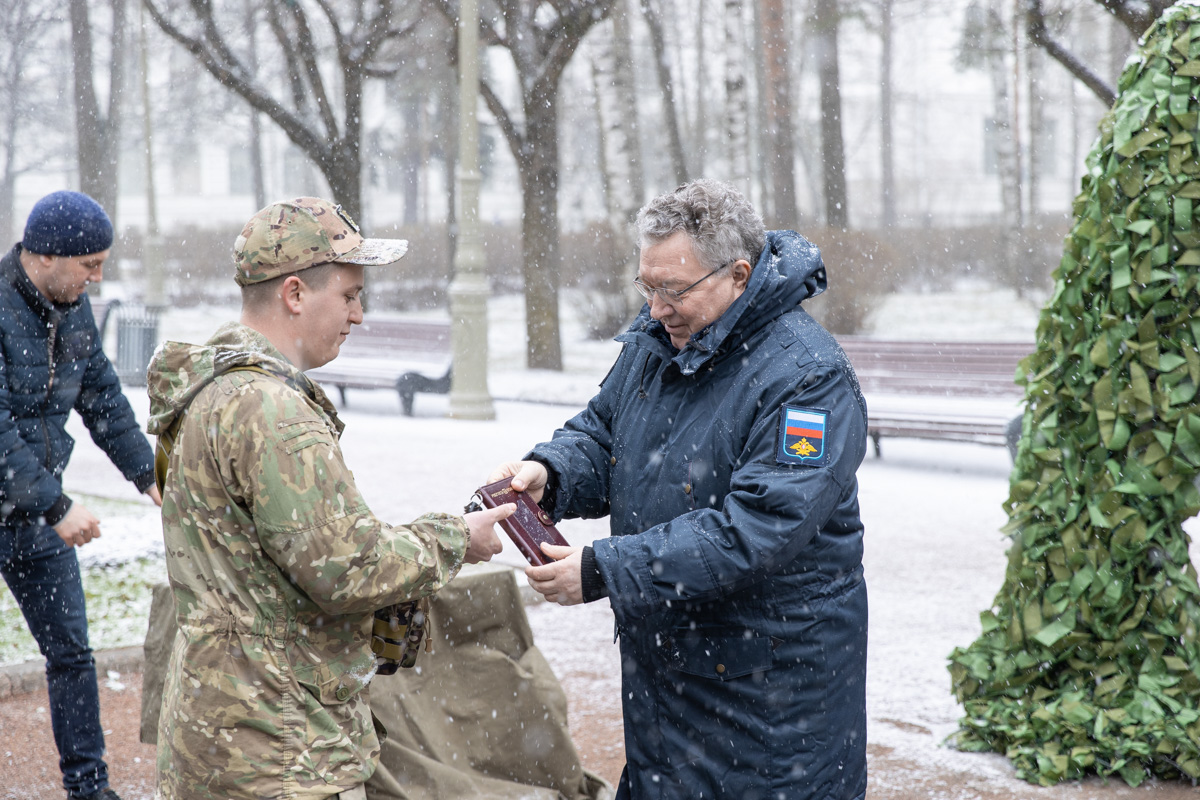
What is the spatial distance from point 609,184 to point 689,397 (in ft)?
45.5

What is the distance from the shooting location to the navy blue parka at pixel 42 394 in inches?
147

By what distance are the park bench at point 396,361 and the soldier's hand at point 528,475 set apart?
9.37m

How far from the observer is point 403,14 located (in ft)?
60.7

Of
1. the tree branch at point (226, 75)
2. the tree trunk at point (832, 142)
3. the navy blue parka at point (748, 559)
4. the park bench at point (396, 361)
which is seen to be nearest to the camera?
the navy blue parka at point (748, 559)

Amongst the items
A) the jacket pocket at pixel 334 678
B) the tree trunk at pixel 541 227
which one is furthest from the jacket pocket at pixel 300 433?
the tree trunk at pixel 541 227

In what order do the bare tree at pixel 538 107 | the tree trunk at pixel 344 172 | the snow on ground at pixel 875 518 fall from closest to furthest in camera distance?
the snow on ground at pixel 875 518, the bare tree at pixel 538 107, the tree trunk at pixel 344 172

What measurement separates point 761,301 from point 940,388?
9925mm

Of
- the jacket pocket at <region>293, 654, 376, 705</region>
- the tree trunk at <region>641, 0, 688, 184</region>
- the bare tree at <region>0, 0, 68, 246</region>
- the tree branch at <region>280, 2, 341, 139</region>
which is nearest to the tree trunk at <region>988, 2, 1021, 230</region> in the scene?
the tree trunk at <region>641, 0, 688, 184</region>

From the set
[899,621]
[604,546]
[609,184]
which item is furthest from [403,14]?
[604,546]

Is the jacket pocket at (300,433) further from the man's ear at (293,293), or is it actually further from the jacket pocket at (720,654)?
the jacket pocket at (720,654)

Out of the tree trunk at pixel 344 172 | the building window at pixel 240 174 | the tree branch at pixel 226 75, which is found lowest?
the tree trunk at pixel 344 172

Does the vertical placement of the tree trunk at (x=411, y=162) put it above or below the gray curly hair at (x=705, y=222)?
above

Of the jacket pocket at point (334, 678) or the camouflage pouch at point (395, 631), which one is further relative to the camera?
the camouflage pouch at point (395, 631)

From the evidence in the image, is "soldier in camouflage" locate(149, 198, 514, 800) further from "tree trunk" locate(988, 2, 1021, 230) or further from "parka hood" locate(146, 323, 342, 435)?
"tree trunk" locate(988, 2, 1021, 230)
